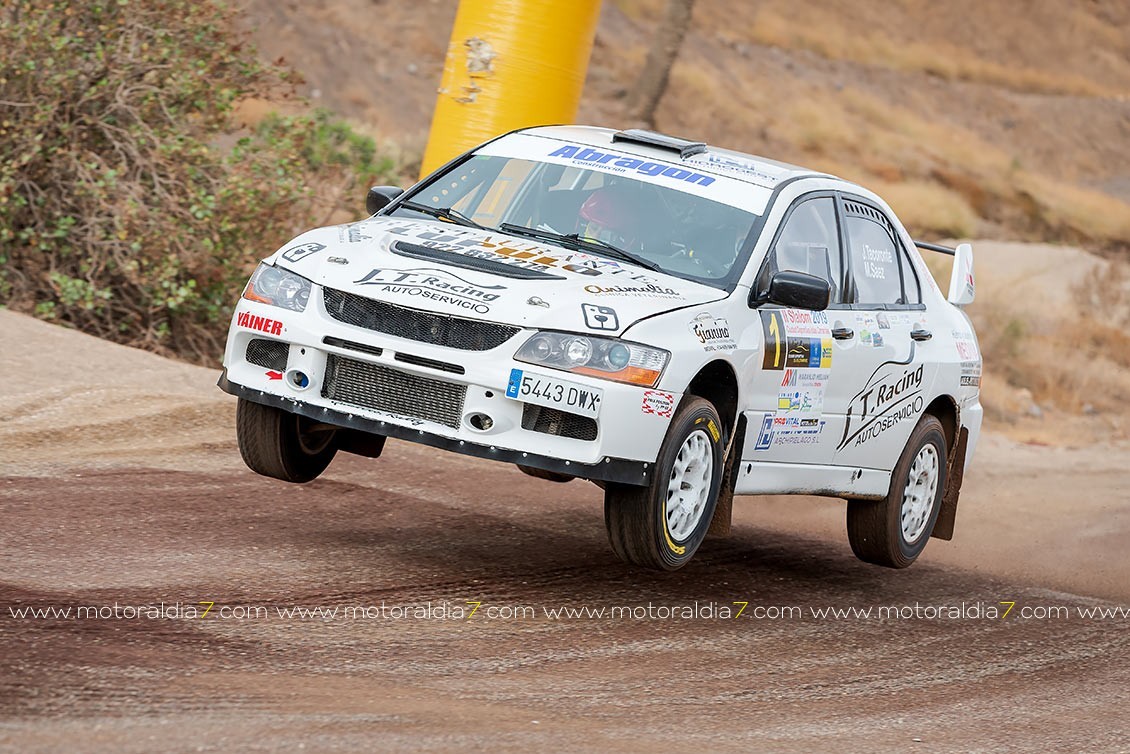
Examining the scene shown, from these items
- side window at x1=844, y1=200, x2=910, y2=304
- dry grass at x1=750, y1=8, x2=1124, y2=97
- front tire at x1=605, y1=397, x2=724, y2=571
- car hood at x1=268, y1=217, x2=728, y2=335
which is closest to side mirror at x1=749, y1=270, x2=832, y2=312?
car hood at x1=268, y1=217, x2=728, y2=335

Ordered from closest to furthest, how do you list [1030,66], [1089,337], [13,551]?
1. [13,551]
2. [1089,337]
3. [1030,66]

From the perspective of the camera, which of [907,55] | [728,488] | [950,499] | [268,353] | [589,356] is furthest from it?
[907,55]

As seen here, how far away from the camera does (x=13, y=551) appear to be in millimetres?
5969

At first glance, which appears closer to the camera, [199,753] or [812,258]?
[199,753]

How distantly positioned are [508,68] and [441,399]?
5745mm

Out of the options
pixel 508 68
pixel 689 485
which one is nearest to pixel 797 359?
pixel 689 485

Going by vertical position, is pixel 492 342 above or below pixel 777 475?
above

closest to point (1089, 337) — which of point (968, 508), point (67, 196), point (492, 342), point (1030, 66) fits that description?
point (968, 508)

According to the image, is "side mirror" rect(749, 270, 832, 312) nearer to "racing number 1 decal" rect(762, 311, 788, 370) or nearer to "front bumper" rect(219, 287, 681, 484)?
"racing number 1 decal" rect(762, 311, 788, 370)

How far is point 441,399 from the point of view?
19.9 ft

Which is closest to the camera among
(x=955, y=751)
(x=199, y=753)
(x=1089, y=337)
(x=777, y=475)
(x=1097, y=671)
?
(x=199, y=753)

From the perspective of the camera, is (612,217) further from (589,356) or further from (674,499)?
(674,499)

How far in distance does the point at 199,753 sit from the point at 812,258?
4.37 m

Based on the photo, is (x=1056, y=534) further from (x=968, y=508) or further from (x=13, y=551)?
(x=13, y=551)
